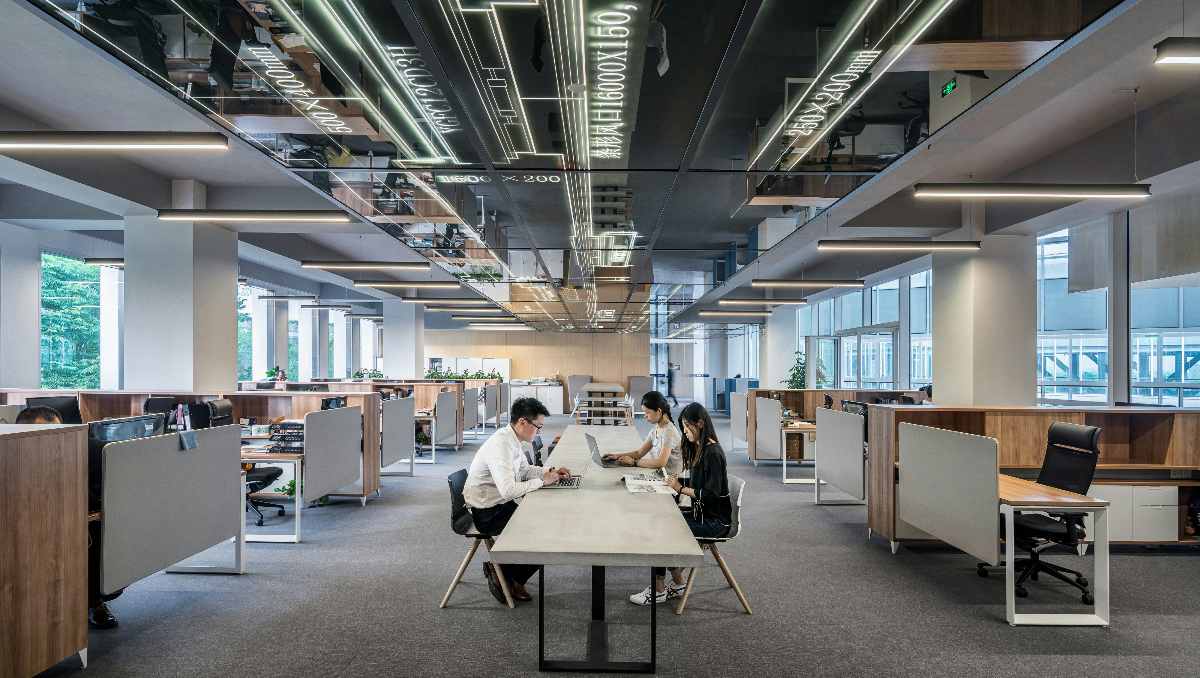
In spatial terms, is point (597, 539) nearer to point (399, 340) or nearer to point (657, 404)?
point (657, 404)

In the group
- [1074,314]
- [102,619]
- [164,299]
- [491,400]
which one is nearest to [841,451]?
[1074,314]

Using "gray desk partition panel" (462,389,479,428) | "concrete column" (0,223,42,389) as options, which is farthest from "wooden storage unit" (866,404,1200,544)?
"concrete column" (0,223,42,389)

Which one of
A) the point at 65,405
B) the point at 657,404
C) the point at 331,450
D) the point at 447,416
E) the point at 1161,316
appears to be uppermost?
the point at 1161,316

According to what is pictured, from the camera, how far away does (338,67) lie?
12.0ft

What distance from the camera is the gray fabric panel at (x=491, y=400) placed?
16.0 metres

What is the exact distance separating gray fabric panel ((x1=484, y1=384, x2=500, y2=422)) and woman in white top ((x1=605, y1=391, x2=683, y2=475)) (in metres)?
10.4

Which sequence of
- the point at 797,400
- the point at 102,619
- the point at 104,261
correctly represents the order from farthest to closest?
the point at 797,400 → the point at 104,261 → the point at 102,619

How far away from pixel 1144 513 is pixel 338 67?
7092 mm

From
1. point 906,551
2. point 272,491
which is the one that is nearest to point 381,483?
point 272,491

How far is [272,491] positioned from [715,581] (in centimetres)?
481

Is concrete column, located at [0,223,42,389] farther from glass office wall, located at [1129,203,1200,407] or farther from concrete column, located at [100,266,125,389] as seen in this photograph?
glass office wall, located at [1129,203,1200,407]

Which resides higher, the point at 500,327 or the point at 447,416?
the point at 500,327

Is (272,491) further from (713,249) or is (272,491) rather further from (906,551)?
(713,249)

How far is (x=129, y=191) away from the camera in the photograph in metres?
7.30
